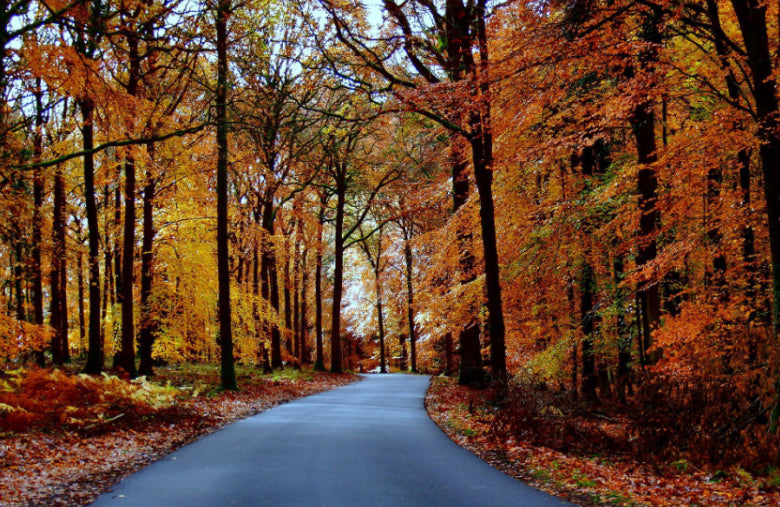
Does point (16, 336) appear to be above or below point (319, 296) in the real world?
below

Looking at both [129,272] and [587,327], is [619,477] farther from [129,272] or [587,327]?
[129,272]

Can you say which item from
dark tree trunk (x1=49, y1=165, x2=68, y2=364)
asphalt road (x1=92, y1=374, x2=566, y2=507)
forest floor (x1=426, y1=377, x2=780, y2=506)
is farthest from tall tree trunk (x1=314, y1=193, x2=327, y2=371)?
forest floor (x1=426, y1=377, x2=780, y2=506)

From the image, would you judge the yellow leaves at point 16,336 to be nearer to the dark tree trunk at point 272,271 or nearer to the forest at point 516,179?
the forest at point 516,179

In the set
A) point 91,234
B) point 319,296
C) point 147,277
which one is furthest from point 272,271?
point 91,234

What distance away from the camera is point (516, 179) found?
17266 mm

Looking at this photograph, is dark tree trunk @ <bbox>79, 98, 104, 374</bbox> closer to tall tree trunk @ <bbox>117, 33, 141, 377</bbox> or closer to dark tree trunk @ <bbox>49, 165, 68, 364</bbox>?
tall tree trunk @ <bbox>117, 33, 141, 377</bbox>

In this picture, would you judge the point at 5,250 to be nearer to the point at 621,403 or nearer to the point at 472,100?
the point at 472,100

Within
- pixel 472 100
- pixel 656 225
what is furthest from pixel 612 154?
pixel 472 100

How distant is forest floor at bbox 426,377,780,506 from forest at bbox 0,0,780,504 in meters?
0.26

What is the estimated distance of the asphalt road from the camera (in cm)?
568

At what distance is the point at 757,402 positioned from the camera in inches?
299

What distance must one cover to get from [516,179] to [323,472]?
1247 cm

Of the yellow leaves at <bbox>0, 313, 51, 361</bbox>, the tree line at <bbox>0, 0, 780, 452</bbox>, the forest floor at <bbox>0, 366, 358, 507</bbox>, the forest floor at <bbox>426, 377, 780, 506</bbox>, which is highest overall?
the tree line at <bbox>0, 0, 780, 452</bbox>

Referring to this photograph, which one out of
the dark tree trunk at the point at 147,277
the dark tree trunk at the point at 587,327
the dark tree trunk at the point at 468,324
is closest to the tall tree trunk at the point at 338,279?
the dark tree trunk at the point at 147,277
